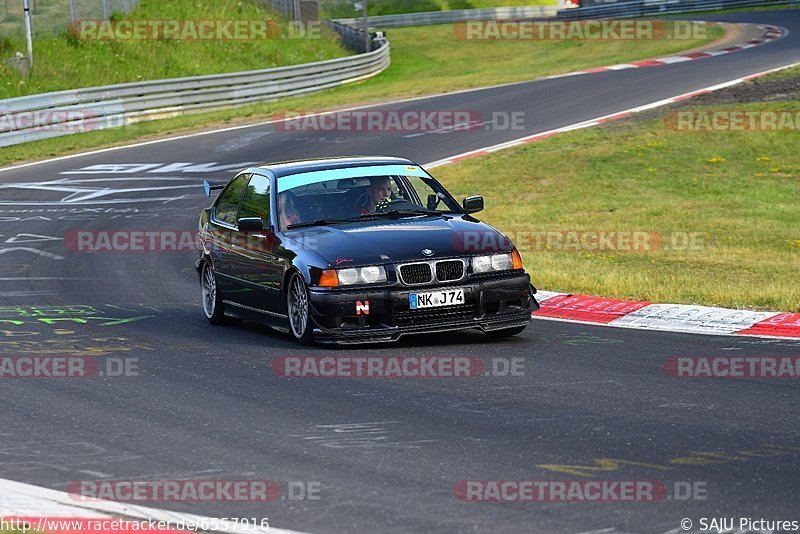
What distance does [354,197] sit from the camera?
11.3m

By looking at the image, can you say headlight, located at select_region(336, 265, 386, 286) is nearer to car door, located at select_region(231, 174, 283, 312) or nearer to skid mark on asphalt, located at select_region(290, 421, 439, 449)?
car door, located at select_region(231, 174, 283, 312)

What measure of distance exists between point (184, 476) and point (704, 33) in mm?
43145

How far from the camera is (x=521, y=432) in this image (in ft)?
23.9

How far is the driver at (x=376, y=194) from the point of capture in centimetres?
1127

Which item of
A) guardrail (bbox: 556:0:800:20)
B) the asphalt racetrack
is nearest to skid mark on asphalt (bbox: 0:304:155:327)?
the asphalt racetrack

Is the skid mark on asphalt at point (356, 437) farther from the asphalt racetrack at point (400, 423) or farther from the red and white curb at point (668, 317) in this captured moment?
the red and white curb at point (668, 317)

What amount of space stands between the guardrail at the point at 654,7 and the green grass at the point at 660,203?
118 feet

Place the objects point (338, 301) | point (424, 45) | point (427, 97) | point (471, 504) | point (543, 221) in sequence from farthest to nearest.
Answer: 1. point (424, 45)
2. point (427, 97)
3. point (543, 221)
4. point (338, 301)
5. point (471, 504)

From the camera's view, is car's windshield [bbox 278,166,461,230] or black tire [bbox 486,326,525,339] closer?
black tire [bbox 486,326,525,339]

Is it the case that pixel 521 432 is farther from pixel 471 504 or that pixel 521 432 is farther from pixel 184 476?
pixel 184 476

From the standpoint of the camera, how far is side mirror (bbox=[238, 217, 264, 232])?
1117 centimetres

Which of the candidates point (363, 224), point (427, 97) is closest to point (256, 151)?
point (427, 97)

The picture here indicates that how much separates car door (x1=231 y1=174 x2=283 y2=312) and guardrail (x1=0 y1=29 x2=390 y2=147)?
17.4m

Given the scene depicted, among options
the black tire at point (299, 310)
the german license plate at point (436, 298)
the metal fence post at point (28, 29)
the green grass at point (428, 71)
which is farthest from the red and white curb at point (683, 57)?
the german license plate at point (436, 298)
